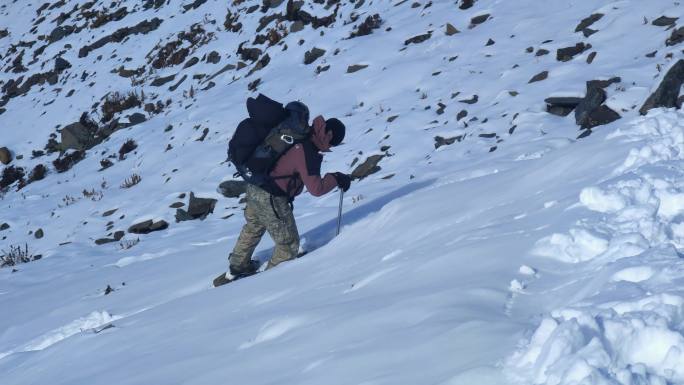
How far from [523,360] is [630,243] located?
3.91 feet

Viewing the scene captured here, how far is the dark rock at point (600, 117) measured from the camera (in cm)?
854

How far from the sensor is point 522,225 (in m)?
4.20

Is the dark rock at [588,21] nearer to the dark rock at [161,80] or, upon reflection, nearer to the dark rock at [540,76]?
the dark rock at [540,76]

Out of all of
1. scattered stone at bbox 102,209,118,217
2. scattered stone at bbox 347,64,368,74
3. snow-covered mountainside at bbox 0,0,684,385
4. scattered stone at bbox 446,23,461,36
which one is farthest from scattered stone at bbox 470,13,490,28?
scattered stone at bbox 102,209,118,217

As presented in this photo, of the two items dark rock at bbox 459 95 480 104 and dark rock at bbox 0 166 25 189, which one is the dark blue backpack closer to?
dark rock at bbox 459 95 480 104

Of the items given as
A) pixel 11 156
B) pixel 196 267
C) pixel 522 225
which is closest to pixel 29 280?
pixel 196 267

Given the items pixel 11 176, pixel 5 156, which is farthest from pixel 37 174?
pixel 5 156

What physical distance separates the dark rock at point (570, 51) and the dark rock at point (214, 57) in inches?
356

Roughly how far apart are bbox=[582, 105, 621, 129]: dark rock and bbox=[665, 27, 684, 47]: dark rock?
2.10m

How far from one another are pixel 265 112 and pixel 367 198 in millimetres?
2870

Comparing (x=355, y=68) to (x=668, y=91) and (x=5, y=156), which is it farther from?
(x=5, y=156)

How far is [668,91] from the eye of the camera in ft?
26.1

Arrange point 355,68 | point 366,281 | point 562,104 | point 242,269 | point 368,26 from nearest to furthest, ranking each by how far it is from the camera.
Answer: point 366,281, point 242,269, point 562,104, point 355,68, point 368,26

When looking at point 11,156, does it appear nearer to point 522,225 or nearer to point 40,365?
point 40,365
